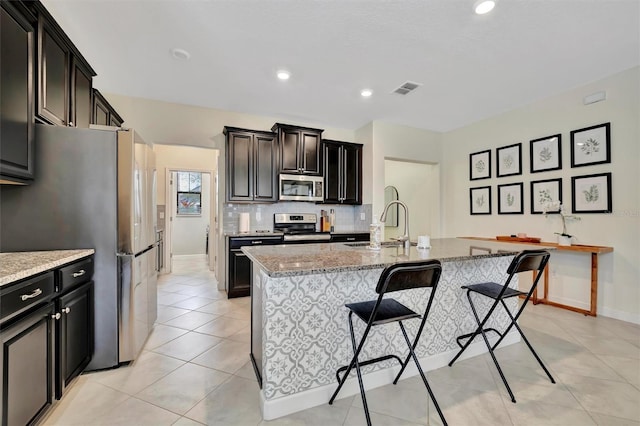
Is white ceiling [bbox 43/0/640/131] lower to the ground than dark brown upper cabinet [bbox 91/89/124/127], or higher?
higher

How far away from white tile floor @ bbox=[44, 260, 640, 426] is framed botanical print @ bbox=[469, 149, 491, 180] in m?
2.60

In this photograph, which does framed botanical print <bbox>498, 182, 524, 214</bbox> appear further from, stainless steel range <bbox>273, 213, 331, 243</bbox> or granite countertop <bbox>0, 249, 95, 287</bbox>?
granite countertop <bbox>0, 249, 95, 287</bbox>

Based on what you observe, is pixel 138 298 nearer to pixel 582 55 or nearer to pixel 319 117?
pixel 319 117

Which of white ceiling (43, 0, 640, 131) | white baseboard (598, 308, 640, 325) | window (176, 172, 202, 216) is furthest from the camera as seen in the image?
window (176, 172, 202, 216)

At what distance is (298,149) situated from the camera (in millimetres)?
4324

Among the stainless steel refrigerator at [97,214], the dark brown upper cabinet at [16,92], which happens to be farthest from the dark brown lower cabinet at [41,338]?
the dark brown upper cabinet at [16,92]

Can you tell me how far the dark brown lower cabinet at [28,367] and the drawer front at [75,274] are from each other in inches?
5.7

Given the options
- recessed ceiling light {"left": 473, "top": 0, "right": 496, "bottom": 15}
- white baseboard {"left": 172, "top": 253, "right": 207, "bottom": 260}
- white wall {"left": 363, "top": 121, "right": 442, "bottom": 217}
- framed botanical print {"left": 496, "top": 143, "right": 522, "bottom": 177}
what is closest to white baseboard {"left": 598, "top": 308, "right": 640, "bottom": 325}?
framed botanical print {"left": 496, "top": 143, "right": 522, "bottom": 177}

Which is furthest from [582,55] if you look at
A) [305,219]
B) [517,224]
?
[305,219]

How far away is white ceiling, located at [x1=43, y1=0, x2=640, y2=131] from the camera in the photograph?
2.14 m

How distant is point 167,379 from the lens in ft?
6.40

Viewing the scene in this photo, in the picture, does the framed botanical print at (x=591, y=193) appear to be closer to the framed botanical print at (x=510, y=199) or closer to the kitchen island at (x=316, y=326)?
the framed botanical print at (x=510, y=199)

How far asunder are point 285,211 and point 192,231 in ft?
14.0

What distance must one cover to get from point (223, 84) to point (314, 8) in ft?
5.60
